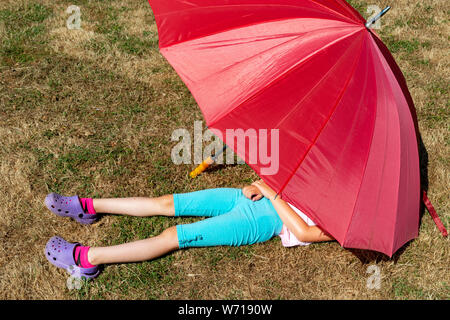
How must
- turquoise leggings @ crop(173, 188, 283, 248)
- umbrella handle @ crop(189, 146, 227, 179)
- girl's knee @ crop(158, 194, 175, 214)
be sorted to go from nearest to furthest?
1. turquoise leggings @ crop(173, 188, 283, 248)
2. girl's knee @ crop(158, 194, 175, 214)
3. umbrella handle @ crop(189, 146, 227, 179)

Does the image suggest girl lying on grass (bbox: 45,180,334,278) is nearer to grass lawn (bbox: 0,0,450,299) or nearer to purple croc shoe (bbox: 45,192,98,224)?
purple croc shoe (bbox: 45,192,98,224)

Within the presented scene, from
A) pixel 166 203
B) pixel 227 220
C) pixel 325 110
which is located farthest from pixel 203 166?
pixel 325 110

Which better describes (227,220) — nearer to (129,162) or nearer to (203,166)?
(203,166)

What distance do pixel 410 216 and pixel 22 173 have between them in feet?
11.6

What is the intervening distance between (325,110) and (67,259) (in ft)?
7.52

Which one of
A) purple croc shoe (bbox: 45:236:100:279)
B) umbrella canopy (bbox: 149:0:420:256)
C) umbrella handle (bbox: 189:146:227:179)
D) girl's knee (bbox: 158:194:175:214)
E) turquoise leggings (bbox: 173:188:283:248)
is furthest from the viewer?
umbrella handle (bbox: 189:146:227:179)

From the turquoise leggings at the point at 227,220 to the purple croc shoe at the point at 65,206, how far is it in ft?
2.72

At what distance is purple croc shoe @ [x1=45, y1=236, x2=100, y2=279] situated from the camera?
11.7 feet

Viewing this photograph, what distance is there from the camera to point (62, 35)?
248 inches

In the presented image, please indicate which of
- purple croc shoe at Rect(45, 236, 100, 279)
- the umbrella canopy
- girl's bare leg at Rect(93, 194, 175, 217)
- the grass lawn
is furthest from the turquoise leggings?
the umbrella canopy

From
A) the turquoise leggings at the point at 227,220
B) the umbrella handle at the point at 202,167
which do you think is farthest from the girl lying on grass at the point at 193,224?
the umbrella handle at the point at 202,167

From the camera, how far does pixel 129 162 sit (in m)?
4.68

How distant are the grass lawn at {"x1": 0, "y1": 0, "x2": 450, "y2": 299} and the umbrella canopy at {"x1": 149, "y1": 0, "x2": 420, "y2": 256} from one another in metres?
0.86

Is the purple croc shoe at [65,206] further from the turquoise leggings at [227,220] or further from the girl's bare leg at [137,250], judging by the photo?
the turquoise leggings at [227,220]
